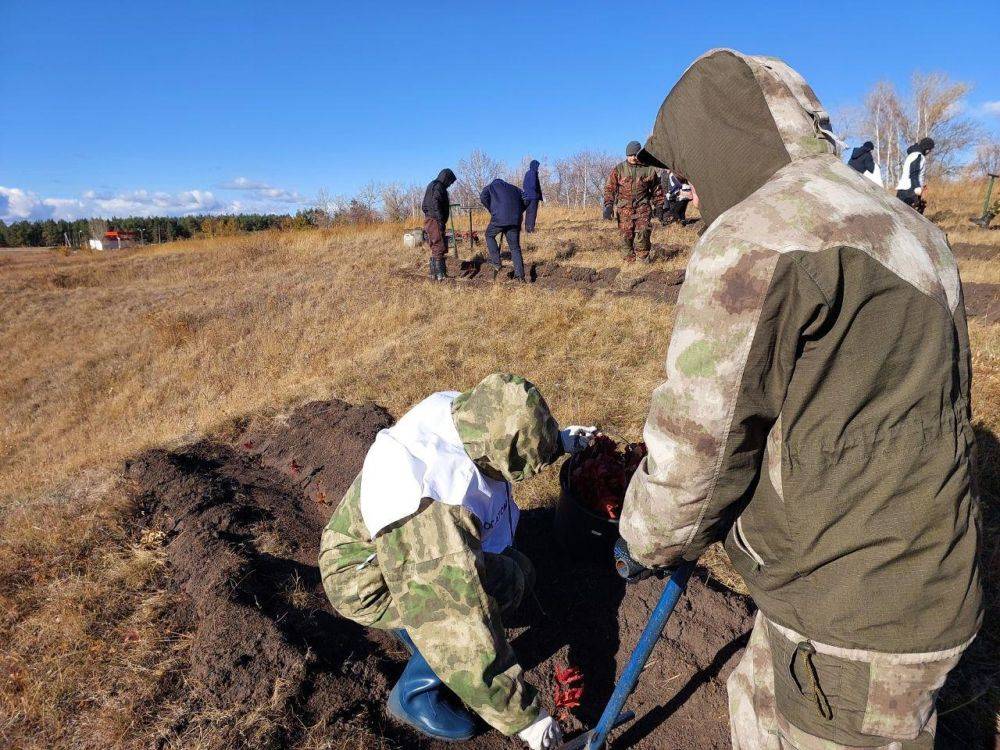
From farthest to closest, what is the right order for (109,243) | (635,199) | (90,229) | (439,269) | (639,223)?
1. (90,229)
2. (109,243)
3. (439,269)
4. (639,223)
5. (635,199)

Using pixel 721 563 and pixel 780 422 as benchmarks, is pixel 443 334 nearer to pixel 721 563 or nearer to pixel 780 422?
pixel 721 563

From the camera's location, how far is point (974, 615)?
1.30 m

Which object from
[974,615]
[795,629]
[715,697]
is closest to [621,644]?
[715,697]

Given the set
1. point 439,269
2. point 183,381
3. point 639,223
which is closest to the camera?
point 183,381

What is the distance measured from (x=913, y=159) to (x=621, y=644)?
12859 millimetres

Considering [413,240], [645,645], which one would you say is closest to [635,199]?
[413,240]

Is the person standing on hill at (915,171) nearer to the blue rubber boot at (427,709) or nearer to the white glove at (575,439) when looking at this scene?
the white glove at (575,439)

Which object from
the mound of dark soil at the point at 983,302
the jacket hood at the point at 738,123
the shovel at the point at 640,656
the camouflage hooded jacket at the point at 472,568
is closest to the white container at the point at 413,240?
the mound of dark soil at the point at 983,302

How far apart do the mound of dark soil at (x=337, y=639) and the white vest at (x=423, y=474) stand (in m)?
0.90

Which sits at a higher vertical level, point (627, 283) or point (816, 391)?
point (816, 391)

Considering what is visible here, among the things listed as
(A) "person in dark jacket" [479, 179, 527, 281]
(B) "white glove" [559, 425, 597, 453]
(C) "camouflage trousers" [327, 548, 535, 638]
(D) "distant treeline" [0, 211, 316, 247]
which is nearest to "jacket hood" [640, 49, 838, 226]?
(B) "white glove" [559, 425, 597, 453]

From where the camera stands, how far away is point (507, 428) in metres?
2.04

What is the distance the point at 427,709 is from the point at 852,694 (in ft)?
5.21

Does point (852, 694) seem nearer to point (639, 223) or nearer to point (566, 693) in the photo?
point (566, 693)
